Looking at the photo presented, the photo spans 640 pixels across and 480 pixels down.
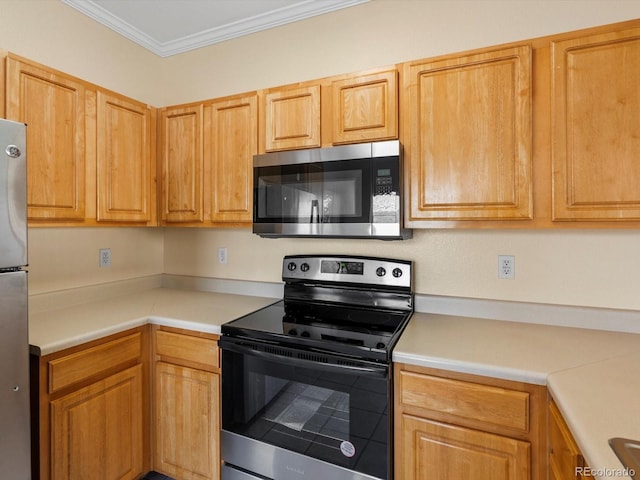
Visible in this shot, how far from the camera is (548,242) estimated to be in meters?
1.64

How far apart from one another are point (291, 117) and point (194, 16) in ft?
3.41

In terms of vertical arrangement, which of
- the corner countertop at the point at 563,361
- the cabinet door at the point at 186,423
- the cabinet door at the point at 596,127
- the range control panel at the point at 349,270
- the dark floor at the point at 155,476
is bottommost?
the dark floor at the point at 155,476

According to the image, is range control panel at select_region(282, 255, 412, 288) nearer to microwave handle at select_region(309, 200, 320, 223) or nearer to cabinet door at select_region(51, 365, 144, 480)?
microwave handle at select_region(309, 200, 320, 223)

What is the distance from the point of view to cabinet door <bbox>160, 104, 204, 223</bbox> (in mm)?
2066

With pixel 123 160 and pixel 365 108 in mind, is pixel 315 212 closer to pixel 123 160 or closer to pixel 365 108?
pixel 365 108

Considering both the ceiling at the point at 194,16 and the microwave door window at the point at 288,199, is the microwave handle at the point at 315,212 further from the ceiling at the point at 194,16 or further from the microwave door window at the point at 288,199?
the ceiling at the point at 194,16

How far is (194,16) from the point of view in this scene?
217 cm

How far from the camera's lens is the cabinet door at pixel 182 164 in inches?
81.4

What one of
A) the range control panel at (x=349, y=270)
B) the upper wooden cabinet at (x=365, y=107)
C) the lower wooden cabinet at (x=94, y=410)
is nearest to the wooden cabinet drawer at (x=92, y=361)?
the lower wooden cabinet at (x=94, y=410)

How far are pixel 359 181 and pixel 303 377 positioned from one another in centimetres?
89

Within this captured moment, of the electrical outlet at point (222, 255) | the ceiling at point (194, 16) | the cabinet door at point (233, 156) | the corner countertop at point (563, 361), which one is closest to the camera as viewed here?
the corner countertop at point (563, 361)

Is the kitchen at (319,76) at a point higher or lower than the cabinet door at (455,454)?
higher

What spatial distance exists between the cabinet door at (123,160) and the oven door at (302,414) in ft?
3.28

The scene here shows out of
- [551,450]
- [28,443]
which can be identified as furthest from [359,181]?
[28,443]
